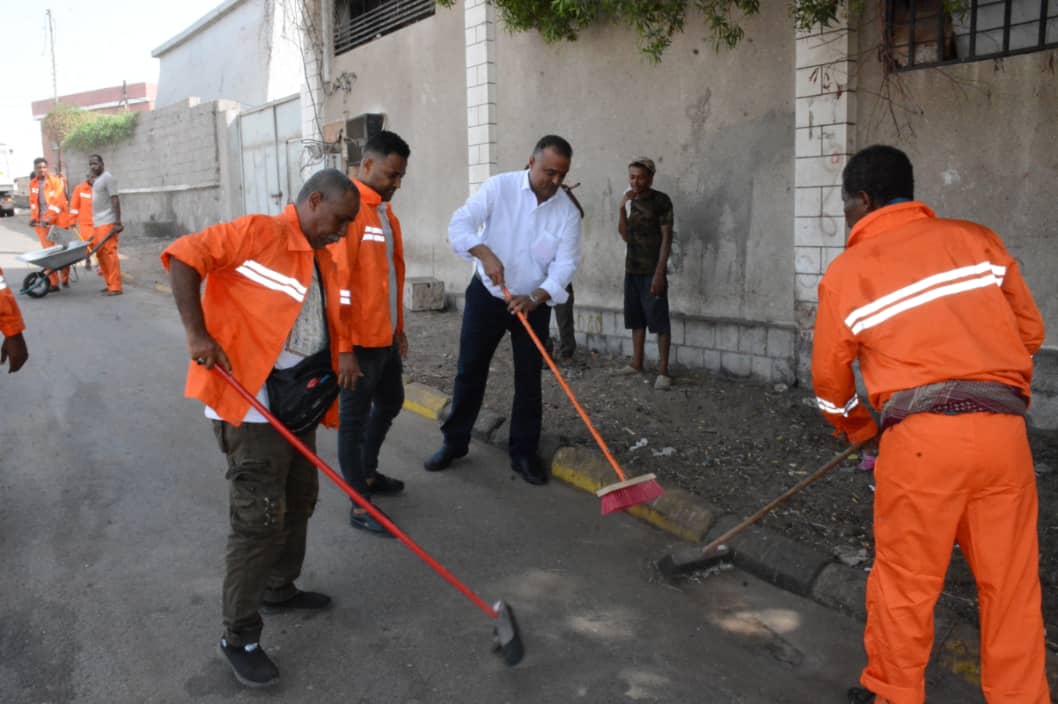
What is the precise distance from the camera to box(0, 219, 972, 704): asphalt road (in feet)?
10.4

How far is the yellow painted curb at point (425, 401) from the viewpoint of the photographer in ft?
22.2

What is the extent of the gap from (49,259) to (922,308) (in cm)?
1196

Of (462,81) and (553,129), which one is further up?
(462,81)

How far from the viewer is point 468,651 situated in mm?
3385

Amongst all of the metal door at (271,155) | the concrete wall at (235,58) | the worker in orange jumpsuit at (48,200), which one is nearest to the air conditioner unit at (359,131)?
the metal door at (271,155)

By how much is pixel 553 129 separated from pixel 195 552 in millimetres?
6104

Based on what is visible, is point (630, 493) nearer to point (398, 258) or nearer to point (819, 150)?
point (398, 258)

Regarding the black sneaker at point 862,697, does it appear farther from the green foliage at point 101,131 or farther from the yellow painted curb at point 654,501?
the green foliage at point 101,131

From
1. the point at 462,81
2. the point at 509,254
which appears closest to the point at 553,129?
the point at 462,81

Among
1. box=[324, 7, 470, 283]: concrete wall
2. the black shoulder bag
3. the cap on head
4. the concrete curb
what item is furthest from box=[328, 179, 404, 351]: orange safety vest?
box=[324, 7, 470, 283]: concrete wall

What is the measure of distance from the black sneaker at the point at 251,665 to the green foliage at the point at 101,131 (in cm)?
2250

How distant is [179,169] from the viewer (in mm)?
20172

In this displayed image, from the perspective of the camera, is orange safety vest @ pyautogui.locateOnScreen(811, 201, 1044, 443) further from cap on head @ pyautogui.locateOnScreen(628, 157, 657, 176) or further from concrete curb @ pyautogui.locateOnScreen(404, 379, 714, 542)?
cap on head @ pyautogui.locateOnScreen(628, 157, 657, 176)

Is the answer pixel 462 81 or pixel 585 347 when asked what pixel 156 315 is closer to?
pixel 462 81
